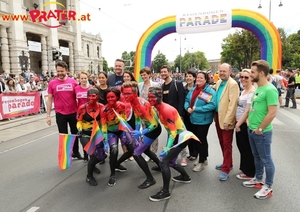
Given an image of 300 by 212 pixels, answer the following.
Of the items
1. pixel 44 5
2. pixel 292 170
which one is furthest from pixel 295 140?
pixel 44 5

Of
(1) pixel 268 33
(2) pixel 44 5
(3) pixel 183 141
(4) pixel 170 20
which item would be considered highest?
A: (2) pixel 44 5

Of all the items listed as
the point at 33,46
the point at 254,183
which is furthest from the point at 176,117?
the point at 33,46

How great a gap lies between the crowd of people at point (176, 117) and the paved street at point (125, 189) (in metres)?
0.16

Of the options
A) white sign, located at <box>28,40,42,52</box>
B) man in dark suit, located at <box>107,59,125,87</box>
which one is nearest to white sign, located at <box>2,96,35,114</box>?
man in dark suit, located at <box>107,59,125,87</box>

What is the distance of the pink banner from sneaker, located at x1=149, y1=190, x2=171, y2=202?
841cm

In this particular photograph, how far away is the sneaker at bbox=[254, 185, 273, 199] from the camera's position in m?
3.31

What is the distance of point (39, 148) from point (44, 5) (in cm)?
2496

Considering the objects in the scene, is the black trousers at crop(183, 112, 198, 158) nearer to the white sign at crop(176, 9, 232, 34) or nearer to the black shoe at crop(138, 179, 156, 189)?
the black shoe at crop(138, 179, 156, 189)

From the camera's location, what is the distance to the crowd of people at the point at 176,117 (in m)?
3.29

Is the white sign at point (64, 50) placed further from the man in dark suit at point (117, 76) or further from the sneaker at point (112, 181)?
the sneaker at point (112, 181)

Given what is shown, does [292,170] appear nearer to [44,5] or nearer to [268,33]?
[268,33]

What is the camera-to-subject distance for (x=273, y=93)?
3016 millimetres

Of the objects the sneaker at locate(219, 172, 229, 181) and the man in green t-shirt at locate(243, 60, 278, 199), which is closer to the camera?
the man in green t-shirt at locate(243, 60, 278, 199)

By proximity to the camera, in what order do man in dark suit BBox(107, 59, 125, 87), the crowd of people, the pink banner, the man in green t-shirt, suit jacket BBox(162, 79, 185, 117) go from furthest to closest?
the pink banner
man in dark suit BBox(107, 59, 125, 87)
suit jacket BBox(162, 79, 185, 117)
the crowd of people
the man in green t-shirt
